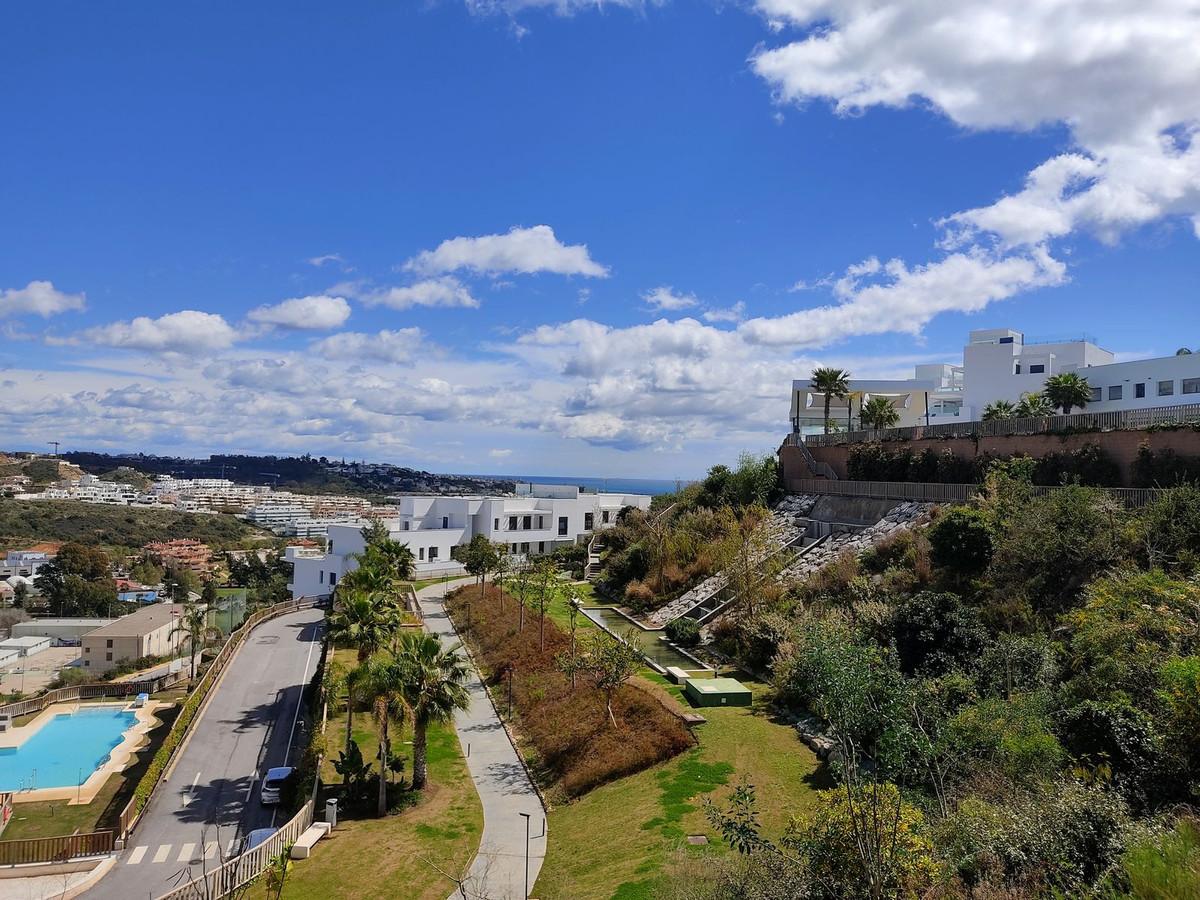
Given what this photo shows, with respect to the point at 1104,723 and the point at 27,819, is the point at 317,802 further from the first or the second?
the point at 1104,723

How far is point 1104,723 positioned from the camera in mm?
12438

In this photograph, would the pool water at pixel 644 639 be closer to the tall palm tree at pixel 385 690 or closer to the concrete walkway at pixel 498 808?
the concrete walkway at pixel 498 808

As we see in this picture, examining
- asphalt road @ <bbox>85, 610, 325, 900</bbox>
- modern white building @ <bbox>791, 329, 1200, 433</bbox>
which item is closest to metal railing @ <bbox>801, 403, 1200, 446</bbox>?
modern white building @ <bbox>791, 329, 1200, 433</bbox>

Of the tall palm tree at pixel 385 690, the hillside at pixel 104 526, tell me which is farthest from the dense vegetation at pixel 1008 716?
the hillside at pixel 104 526

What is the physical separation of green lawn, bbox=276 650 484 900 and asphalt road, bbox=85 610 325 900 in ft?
7.83

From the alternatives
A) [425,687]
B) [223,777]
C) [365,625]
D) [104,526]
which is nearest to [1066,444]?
[425,687]

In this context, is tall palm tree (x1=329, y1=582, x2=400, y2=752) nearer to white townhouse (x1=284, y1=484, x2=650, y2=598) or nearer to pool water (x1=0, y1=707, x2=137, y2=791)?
pool water (x1=0, y1=707, x2=137, y2=791)

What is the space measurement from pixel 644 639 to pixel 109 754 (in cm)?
2309

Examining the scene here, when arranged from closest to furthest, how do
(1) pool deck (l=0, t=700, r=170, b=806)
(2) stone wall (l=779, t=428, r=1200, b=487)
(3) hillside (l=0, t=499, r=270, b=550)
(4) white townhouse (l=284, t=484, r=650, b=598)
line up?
(2) stone wall (l=779, t=428, r=1200, b=487) → (1) pool deck (l=0, t=700, r=170, b=806) → (4) white townhouse (l=284, t=484, r=650, b=598) → (3) hillside (l=0, t=499, r=270, b=550)

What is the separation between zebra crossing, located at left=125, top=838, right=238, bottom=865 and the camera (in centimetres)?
2008

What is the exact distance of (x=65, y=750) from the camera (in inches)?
1326

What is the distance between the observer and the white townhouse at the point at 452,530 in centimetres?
5406

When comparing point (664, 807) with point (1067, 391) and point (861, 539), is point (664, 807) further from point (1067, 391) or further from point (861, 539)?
point (1067, 391)

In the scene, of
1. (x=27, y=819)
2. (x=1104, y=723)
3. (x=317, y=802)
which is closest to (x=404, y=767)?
(x=317, y=802)
